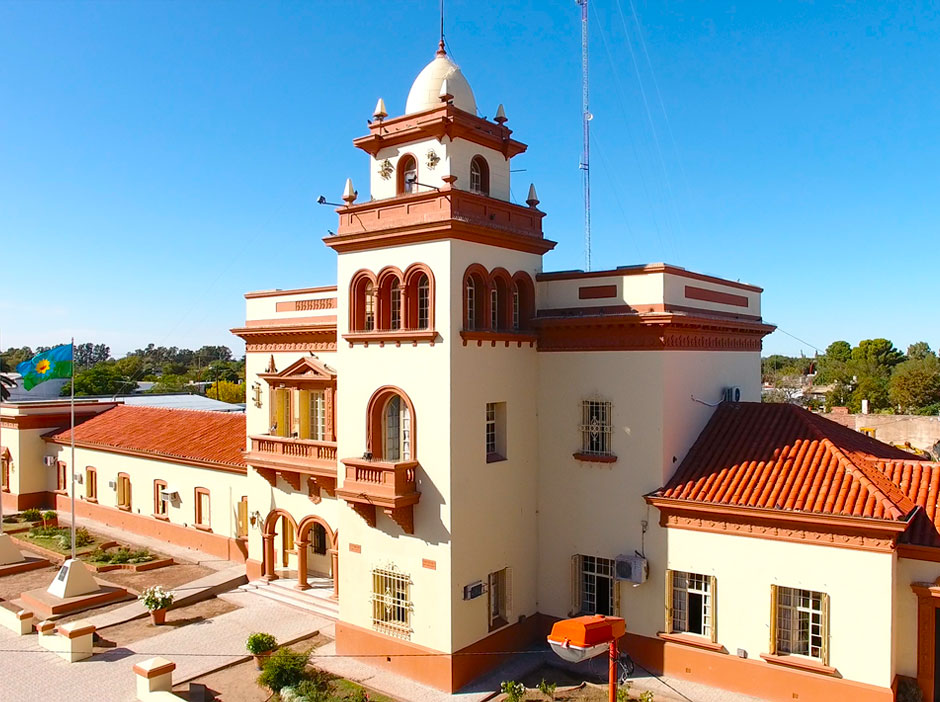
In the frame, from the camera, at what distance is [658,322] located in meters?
15.6

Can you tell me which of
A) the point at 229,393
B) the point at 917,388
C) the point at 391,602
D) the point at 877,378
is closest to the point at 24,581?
the point at 391,602

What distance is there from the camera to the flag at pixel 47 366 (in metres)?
22.0

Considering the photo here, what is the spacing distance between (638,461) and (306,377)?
30.3 ft

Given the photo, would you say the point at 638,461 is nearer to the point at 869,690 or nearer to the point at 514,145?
the point at 869,690

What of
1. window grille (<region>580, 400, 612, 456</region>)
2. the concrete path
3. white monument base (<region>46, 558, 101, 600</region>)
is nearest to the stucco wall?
window grille (<region>580, 400, 612, 456</region>)

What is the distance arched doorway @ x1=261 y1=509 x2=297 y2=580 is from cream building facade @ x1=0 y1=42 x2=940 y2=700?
115 inches

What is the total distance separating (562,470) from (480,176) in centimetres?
737

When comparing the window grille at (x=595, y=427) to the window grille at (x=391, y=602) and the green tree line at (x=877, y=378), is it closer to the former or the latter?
the window grille at (x=391, y=602)

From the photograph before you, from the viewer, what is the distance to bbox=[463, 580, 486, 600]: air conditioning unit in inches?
602

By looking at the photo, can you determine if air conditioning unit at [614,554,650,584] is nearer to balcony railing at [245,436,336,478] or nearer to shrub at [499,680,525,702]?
shrub at [499,680,525,702]

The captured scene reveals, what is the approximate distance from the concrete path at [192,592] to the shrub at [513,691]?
10458 mm

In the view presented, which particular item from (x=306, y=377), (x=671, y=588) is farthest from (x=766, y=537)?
(x=306, y=377)

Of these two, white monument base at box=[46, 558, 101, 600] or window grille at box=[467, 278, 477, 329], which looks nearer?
window grille at box=[467, 278, 477, 329]

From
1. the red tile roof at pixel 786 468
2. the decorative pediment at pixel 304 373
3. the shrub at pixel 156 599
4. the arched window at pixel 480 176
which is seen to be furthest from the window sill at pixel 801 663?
the shrub at pixel 156 599
